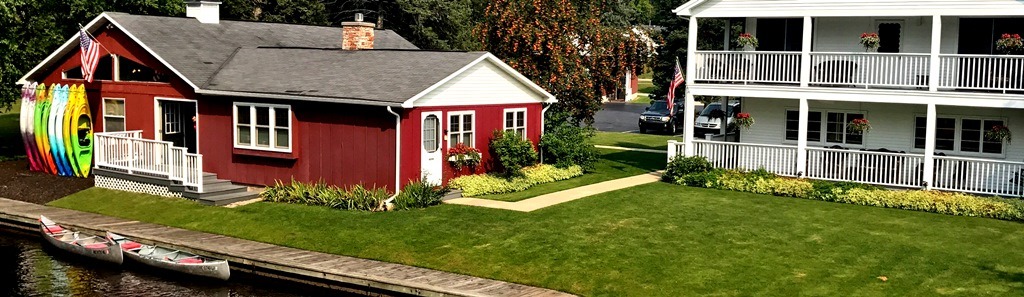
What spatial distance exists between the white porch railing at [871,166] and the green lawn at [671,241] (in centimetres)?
225

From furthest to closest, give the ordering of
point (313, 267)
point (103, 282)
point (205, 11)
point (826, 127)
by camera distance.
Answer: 1. point (205, 11)
2. point (826, 127)
3. point (103, 282)
4. point (313, 267)

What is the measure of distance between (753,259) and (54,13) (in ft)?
95.7

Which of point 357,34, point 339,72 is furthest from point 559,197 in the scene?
point 357,34

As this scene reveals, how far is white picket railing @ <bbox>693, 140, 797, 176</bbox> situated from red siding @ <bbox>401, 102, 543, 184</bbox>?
15.7ft

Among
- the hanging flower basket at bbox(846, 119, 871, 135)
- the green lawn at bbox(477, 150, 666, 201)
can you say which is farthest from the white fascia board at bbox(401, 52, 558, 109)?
the hanging flower basket at bbox(846, 119, 871, 135)

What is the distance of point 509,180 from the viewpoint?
28.2 metres

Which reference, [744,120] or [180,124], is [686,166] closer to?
[744,120]

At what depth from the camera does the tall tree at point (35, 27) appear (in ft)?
113

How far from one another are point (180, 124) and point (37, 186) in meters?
4.29

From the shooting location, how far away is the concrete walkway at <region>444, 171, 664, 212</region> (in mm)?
25109

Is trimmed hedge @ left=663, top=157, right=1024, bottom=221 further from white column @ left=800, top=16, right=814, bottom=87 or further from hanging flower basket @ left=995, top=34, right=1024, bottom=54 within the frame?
hanging flower basket @ left=995, top=34, right=1024, bottom=54

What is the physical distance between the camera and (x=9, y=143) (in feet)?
132

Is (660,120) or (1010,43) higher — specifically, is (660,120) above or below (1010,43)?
below

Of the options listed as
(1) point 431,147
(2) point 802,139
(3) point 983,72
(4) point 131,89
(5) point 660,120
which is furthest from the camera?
(5) point 660,120
